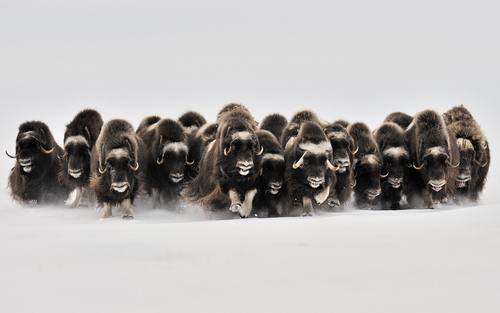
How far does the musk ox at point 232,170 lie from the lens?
15.6 ft

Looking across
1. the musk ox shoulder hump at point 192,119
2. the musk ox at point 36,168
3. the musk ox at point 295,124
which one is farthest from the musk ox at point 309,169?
the musk ox at point 36,168

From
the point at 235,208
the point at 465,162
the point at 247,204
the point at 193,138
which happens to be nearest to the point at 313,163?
the point at 247,204

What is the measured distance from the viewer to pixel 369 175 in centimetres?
584

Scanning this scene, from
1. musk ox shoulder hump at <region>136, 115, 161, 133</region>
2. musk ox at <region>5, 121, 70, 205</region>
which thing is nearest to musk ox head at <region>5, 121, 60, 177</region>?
musk ox at <region>5, 121, 70, 205</region>

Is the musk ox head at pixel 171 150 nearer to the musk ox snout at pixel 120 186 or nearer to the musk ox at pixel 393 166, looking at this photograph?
the musk ox snout at pixel 120 186

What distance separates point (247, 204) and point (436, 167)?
2.32 m

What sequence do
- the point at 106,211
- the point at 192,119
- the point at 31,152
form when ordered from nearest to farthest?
the point at 106,211
the point at 31,152
the point at 192,119

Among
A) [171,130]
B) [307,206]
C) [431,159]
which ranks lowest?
[307,206]

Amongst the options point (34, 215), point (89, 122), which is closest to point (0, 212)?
point (34, 215)

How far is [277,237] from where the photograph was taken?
3516 millimetres

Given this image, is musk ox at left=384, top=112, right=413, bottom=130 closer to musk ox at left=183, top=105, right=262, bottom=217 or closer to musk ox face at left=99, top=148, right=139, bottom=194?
musk ox at left=183, top=105, right=262, bottom=217

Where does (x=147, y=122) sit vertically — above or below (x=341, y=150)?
above

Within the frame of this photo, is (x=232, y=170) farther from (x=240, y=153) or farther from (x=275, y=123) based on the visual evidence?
(x=275, y=123)

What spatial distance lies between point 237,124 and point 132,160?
1239 mm
